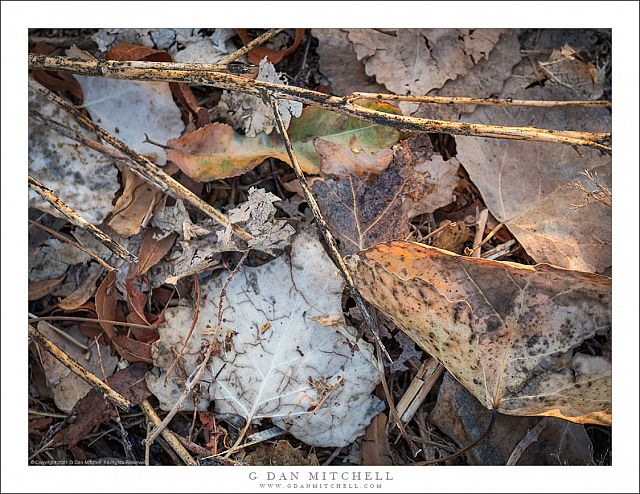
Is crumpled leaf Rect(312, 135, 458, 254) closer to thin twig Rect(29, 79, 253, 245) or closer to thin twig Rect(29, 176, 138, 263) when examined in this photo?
thin twig Rect(29, 79, 253, 245)

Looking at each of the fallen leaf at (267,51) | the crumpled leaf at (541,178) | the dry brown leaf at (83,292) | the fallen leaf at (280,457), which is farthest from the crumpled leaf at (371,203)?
the dry brown leaf at (83,292)

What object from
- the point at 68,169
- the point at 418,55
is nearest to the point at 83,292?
the point at 68,169

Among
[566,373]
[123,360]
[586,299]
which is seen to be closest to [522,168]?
[586,299]

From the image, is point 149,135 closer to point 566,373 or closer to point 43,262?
point 43,262

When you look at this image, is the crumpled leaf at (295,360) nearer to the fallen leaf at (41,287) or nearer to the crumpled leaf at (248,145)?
the crumpled leaf at (248,145)
